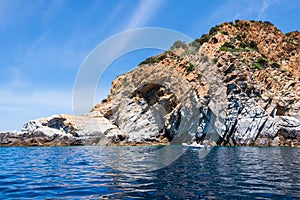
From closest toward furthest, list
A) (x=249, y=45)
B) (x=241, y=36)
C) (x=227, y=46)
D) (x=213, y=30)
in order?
(x=227, y=46) < (x=249, y=45) < (x=241, y=36) < (x=213, y=30)

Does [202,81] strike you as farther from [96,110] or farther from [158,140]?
[96,110]

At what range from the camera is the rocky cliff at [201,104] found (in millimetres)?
61500

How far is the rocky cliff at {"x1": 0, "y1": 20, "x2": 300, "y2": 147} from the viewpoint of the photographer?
61500 mm

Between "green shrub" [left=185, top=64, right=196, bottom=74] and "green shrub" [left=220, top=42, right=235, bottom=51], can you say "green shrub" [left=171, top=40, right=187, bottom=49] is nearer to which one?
"green shrub" [left=220, top=42, right=235, bottom=51]

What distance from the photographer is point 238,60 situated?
7150 cm

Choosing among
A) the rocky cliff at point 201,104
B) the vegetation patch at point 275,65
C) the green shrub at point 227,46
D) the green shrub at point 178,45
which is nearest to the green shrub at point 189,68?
the rocky cliff at point 201,104

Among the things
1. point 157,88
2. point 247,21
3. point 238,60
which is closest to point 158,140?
point 157,88

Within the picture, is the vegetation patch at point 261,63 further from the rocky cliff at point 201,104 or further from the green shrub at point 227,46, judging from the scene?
the green shrub at point 227,46

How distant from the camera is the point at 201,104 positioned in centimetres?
6475

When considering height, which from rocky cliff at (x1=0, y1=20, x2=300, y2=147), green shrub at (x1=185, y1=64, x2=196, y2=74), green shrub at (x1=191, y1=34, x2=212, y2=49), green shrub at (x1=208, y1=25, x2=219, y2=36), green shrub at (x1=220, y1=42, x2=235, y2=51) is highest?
green shrub at (x1=208, y1=25, x2=219, y2=36)

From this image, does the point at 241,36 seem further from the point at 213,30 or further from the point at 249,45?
the point at 213,30

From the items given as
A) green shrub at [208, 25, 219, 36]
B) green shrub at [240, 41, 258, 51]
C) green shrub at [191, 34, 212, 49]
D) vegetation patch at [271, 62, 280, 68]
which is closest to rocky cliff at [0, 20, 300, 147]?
vegetation patch at [271, 62, 280, 68]

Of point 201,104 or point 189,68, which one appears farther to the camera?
point 189,68

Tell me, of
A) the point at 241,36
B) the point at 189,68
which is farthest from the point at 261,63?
the point at 189,68
